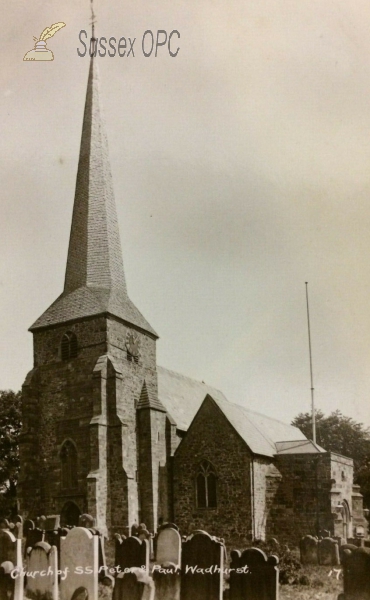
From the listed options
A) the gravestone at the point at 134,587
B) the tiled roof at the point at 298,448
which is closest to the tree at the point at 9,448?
the tiled roof at the point at 298,448

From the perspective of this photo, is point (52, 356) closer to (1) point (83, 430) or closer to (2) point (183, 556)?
(1) point (83, 430)

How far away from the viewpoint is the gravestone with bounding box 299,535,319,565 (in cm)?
1648

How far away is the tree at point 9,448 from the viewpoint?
3975cm

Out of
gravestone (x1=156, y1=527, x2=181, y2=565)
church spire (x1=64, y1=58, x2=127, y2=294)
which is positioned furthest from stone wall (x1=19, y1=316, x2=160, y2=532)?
gravestone (x1=156, y1=527, x2=181, y2=565)

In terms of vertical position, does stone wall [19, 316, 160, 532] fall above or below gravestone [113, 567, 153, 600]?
above

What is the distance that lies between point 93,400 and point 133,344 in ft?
11.5

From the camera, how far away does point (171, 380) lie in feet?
104

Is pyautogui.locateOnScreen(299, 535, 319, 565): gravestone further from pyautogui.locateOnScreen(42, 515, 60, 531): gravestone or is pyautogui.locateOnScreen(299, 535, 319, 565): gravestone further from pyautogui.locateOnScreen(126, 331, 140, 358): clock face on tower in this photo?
pyautogui.locateOnScreen(126, 331, 140, 358): clock face on tower

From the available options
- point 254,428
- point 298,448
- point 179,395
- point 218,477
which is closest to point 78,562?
point 218,477

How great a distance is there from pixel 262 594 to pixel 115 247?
65.2ft

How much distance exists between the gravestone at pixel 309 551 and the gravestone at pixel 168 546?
550cm

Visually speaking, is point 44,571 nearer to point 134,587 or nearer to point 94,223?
point 134,587

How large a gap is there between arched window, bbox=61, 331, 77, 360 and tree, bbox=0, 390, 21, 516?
17.2 meters

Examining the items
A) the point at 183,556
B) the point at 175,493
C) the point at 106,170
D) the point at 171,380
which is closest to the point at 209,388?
the point at 171,380
